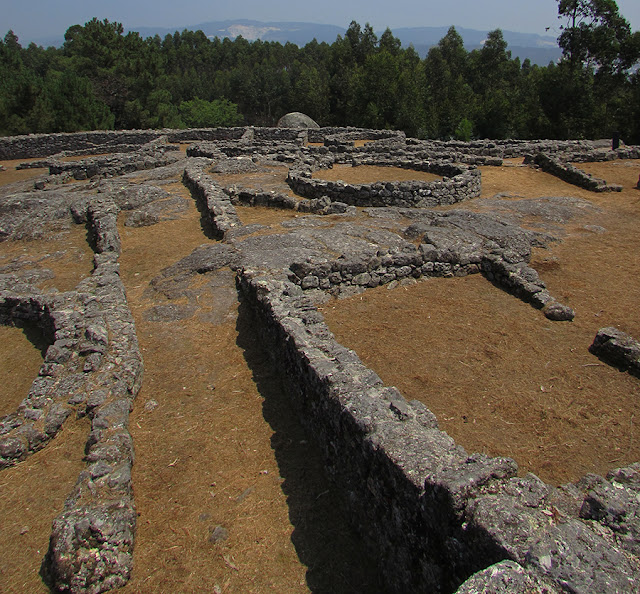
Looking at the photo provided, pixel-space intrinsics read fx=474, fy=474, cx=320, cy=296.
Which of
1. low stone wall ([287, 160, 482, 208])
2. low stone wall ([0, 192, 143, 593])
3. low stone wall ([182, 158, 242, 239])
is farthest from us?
low stone wall ([287, 160, 482, 208])

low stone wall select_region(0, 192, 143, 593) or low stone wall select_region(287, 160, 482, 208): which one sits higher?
low stone wall select_region(287, 160, 482, 208)

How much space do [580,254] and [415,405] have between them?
9.60 metres

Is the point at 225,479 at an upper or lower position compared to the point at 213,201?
lower

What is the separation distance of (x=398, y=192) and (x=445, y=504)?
48.0 feet

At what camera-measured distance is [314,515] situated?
5.62m

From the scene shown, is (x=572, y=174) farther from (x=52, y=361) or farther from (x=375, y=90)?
(x=375, y=90)

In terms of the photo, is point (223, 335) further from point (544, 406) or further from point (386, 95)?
point (386, 95)

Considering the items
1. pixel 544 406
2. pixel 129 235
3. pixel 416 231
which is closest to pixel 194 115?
pixel 129 235

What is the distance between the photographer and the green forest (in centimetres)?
3841

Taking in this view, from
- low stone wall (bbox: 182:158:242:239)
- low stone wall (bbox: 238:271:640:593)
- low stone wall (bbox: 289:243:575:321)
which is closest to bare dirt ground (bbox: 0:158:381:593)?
low stone wall (bbox: 238:271:640:593)

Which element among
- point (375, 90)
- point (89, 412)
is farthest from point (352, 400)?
point (375, 90)

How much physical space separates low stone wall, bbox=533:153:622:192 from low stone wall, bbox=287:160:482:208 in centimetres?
524

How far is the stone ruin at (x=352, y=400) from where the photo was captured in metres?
3.74

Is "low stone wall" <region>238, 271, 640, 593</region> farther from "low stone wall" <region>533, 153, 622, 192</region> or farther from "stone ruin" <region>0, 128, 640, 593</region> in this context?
"low stone wall" <region>533, 153, 622, 192</region>
